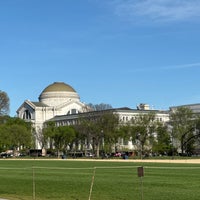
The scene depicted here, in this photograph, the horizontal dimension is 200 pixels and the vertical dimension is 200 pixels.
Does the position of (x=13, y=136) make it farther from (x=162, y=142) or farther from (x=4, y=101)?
(x=162, y=142)

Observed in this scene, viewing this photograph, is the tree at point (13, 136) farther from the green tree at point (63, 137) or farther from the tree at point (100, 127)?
the tree at point (100, 127)

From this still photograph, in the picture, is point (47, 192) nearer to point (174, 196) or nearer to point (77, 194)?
point (77, 194)

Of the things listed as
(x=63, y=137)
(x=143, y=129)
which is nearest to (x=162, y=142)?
(x=143, y=129)

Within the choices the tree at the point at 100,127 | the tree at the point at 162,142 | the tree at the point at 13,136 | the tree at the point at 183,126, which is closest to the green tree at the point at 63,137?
the tree at the point at 13,136

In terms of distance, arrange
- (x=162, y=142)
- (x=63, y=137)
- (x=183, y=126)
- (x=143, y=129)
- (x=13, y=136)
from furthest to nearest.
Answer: (x=63, y=137), (x=13, y=136), (x=183, y=126), (x=162, y=142), (x=143, y=129)

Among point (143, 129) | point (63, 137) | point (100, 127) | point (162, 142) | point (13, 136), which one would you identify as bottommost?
point (162, 142)

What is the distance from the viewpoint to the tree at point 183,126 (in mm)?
166625

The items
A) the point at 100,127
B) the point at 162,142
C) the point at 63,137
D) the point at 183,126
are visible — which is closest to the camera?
the point at 100,127

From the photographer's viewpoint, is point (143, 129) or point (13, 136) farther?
point (13, 136)

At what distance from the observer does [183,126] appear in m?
172

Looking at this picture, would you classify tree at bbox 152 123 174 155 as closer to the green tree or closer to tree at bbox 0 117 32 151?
the green tree

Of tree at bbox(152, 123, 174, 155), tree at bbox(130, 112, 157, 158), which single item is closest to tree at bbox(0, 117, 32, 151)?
tree at bbox(130, 112, 157, 158)

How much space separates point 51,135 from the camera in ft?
626

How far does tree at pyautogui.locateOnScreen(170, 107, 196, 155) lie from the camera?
16662cm
